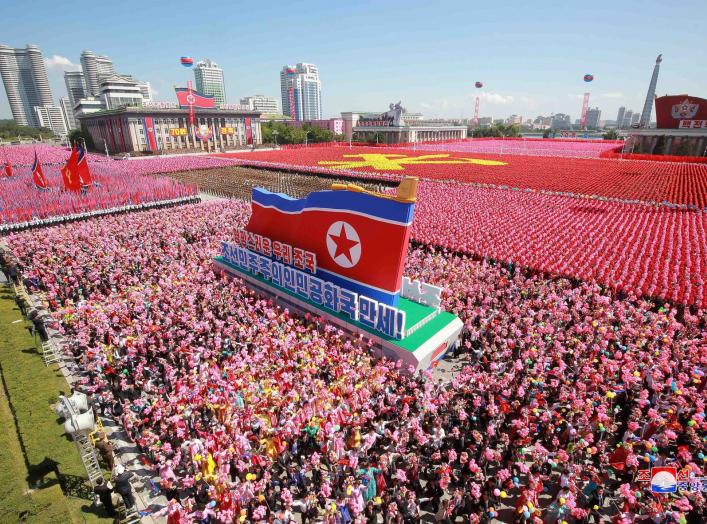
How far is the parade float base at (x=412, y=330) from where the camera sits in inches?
514

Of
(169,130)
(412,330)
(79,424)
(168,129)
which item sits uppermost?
(168,129)

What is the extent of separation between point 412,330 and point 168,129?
101 meters

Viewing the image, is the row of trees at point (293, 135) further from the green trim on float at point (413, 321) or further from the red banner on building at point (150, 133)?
the green trim on float at point (413, 321)

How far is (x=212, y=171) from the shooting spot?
58.4 m

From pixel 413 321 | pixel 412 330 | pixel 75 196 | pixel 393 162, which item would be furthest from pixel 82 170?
pixel 393 162

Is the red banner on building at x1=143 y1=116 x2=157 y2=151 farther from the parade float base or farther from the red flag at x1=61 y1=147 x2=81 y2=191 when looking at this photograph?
the parade float base

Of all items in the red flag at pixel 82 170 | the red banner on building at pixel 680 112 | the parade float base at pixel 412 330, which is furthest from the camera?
the red banner on building at pixel 680 112

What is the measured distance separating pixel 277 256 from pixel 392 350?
23.8 ft

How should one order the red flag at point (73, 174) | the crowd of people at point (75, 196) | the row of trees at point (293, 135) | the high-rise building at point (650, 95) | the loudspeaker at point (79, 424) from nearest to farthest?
the loudspeaker at point (79, 424) < the crowd of people at point (75, 196) < the red flag at point (73, 174) < the high-rise building at point (650, 95) < the row of trees at point (293, 135)

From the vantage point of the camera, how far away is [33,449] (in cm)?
1020

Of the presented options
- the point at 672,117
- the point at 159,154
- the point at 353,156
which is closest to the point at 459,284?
the point at 353,156

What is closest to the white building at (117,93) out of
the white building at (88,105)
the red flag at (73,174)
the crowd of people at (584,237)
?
the white building at (88,105)

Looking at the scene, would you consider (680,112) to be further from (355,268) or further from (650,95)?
(355,268)

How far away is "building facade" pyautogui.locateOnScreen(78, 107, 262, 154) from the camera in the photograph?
9025 cm
